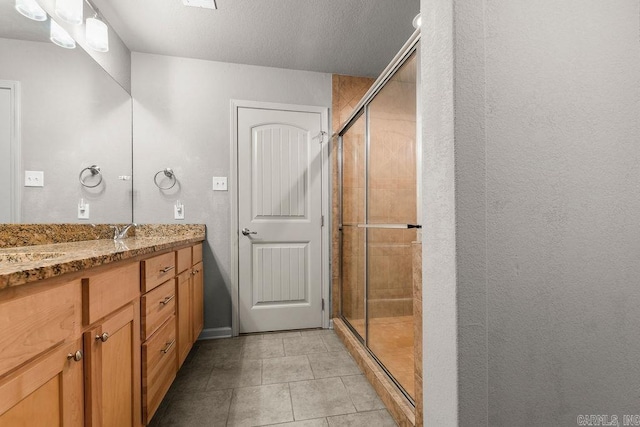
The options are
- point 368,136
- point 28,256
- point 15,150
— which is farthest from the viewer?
point 368,136

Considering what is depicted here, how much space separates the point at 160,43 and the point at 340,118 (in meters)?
1.54

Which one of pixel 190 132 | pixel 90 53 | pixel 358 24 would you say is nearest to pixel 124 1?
pixel 90 53

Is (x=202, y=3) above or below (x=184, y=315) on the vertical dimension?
above

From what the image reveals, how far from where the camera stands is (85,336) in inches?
30.8

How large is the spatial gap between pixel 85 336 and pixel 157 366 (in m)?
0.59

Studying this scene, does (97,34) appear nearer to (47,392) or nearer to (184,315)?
(184,315)

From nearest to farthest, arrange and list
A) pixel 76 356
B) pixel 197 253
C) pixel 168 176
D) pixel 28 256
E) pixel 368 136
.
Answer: pixel 76 356 → pixel 28 256 → pixel 368 136 → pixel 197 253 → pixel 168 176

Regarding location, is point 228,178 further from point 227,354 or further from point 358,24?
point 358,24

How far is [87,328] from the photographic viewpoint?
31.0 inches

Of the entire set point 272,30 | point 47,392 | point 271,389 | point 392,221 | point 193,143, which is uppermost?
point 272,30

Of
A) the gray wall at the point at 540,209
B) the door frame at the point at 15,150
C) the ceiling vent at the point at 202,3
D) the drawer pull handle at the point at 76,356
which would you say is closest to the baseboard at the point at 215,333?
the door frame at the point at 15,150

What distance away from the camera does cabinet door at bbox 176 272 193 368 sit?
1616mm

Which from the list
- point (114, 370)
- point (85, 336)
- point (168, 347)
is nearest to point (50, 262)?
point (85, 336)

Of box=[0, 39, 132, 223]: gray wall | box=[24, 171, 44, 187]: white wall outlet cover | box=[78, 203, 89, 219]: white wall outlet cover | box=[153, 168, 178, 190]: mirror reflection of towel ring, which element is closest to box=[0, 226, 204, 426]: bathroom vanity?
box=[24, 171, 44, 187]: white wall outlet cover
